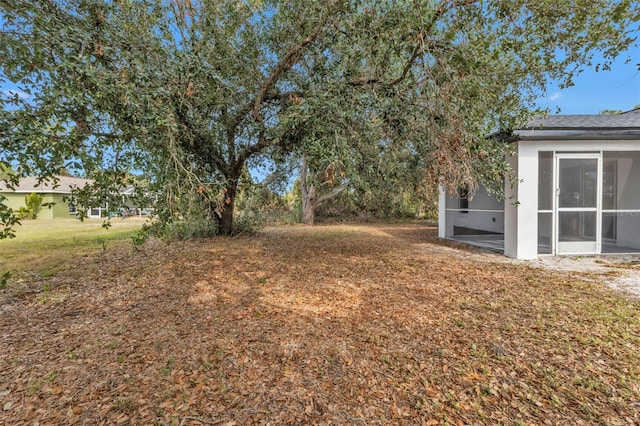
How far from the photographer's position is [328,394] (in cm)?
218

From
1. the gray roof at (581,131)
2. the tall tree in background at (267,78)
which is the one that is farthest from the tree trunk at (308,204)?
the gray roof at (581,131)

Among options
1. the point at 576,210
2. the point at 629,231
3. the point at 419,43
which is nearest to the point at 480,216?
the point at 629,231

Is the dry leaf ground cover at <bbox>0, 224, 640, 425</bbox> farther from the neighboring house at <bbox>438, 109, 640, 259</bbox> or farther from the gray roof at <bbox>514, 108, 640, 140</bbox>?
the gray roof at <bbox>514, 108, 640, 140</bbox>

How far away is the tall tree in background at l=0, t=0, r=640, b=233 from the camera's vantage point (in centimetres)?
331

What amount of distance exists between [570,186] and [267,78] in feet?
23.9

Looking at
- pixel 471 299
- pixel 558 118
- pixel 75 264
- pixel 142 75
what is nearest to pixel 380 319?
pixel 471 299

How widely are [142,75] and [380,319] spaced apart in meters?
4.13

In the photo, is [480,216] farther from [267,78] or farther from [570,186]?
[267,78]

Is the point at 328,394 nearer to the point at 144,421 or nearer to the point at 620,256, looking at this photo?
the point at 144,421

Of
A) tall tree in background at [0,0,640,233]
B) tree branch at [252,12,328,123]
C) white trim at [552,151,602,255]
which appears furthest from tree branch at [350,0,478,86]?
white trim at [552,151,602,255]

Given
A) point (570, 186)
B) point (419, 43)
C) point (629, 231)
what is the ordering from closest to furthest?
point (419, 43)
point (570, 186)
point (629, 231)

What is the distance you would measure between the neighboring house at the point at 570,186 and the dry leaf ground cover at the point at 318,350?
217 cm

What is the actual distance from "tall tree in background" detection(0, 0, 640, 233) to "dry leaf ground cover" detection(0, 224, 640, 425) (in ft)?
4.98

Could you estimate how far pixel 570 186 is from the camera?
22.5 feet
